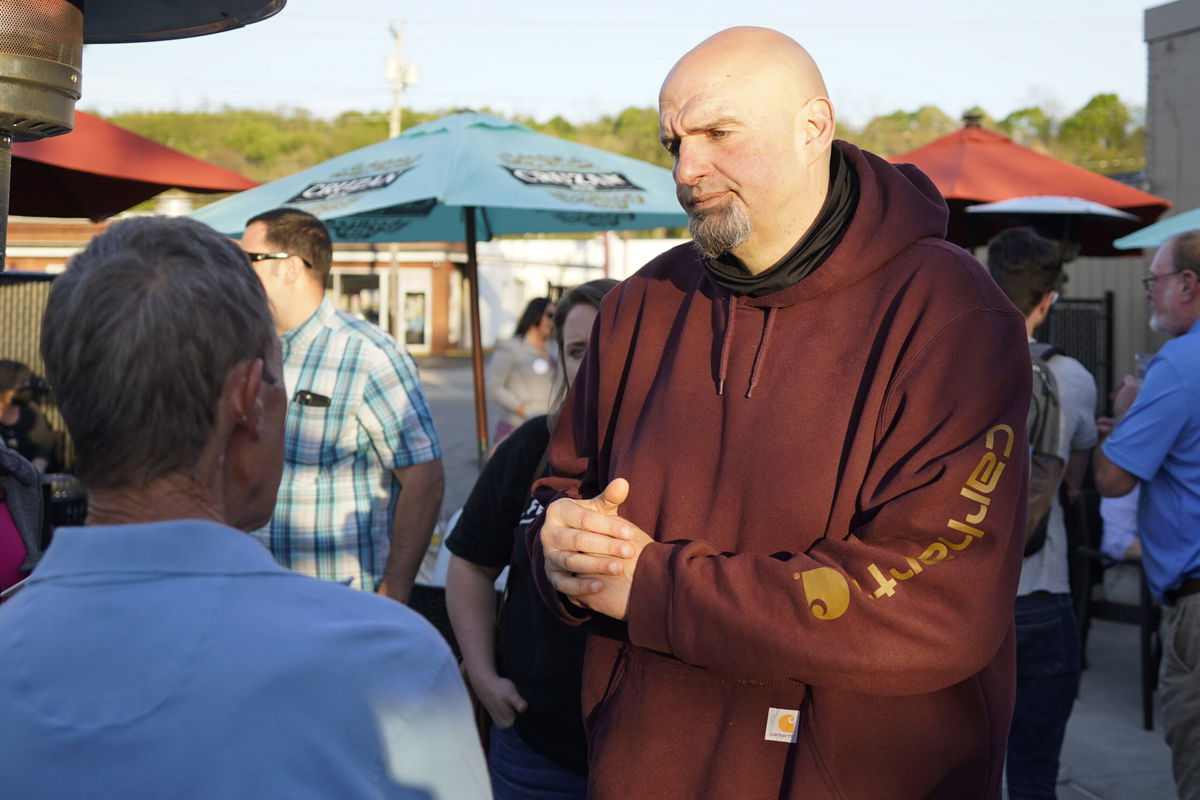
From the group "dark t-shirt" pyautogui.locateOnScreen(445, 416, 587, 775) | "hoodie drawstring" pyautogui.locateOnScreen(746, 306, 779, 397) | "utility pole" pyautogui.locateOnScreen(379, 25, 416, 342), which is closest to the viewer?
"hoodie drawstring" pyautogui.locateOnScreen(746, 306, 779, 397)

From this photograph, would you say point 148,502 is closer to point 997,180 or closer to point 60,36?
point 60,36

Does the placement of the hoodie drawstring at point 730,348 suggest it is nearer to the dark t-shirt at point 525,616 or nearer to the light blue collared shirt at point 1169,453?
the dark t-shirt at point 525,616

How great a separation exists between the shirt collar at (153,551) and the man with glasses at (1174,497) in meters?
3.10

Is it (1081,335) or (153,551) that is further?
(1081,335)

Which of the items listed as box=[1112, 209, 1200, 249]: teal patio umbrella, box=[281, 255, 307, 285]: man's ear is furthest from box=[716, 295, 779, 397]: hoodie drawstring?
box=[1112, 209, 1200, 249]: teal patio umbrella

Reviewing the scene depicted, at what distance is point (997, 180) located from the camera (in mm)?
7895

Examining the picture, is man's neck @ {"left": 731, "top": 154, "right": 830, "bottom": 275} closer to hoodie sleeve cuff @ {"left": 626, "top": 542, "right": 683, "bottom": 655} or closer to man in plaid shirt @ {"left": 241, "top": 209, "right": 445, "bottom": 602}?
hoodie sleeve cuff @ {"left": 626, "top": 542, "right": 683, "bottom": 655}

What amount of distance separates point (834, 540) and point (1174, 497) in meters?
2.35

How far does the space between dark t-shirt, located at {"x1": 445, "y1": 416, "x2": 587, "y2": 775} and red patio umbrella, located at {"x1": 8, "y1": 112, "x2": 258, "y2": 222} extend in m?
3.53

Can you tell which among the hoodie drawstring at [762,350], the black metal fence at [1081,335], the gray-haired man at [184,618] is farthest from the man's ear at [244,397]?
the black metal fence at [1081,335]

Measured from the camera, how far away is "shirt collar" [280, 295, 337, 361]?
3.77 m

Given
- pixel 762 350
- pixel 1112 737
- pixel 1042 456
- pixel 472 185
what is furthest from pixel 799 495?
pixel 1112 737

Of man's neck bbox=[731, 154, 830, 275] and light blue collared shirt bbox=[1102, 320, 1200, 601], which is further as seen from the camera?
light blue collared shirt bbox=[1102, 320, 1200, 601]

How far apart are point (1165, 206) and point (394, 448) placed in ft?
22.4
